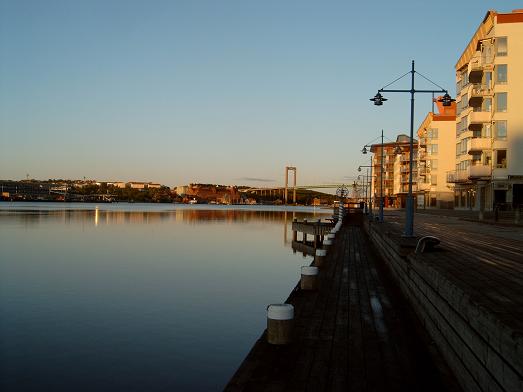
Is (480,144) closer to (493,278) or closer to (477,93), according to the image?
(477,93)

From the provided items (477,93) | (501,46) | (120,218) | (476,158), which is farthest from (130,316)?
(120,218)

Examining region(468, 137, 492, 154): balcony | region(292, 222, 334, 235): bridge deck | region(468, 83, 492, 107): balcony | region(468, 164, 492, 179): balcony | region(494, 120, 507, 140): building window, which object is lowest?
region(292, 222, 334, 235): bridge deck

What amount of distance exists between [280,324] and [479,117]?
192ft

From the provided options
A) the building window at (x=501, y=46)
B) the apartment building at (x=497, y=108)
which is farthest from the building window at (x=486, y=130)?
the building window at (x=501, y=46)

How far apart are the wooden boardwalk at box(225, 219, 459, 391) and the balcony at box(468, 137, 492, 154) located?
51.2m

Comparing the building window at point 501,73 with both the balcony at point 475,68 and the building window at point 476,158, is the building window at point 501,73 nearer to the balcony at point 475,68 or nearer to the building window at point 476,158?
the balcony at point 475,68

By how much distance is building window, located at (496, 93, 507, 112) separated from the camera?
187 feet

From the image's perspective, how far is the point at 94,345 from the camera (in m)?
15.3

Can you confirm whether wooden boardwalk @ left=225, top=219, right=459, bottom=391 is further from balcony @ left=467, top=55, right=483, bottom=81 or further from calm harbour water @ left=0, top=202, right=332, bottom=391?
balcony @ left=467, top=55, right=483, bottom=81

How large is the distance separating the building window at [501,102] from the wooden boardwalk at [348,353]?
5145 centimetres

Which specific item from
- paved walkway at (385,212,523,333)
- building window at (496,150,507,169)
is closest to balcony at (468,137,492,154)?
building window at (496,150,507,169)

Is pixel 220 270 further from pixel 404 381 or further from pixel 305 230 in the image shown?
pixel 404 381

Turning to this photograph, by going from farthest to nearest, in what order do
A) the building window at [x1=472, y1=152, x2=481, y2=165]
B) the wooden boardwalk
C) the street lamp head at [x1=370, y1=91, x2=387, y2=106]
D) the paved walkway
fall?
1. the building window at [x1=472, y1=152, x2=481, y2=165]
2. the street lamp head at [x1=370, y1=91, x2=387, y2=106]
3. the wooden boardwalk
4. the paved walkway

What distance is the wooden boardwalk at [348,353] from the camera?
707 centimetres
